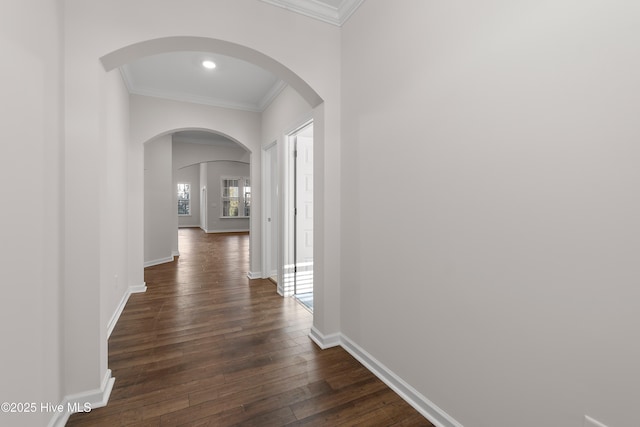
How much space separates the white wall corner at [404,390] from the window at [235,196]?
10.6 meters

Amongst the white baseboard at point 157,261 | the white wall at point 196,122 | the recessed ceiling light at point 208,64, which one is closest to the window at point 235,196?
the white baseboard at point 157,261

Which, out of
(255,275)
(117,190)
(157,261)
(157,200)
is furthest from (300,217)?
(157,261)

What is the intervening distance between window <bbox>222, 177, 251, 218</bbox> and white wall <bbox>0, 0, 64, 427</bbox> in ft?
→ 35.2

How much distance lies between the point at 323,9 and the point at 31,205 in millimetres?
2441

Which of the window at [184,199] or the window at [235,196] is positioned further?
the window at [184,199]

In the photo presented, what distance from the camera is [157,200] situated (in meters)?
5.66

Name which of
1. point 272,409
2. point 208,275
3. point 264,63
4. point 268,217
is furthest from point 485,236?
point 208,275

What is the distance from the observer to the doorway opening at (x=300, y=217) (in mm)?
3742

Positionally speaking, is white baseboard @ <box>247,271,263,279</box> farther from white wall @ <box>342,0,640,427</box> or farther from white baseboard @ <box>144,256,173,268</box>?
white wall @ <box>342,0,640,427</box>

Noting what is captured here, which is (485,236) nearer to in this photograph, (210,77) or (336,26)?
(336,26)

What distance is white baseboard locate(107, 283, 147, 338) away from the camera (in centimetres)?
276

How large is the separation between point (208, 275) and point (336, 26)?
4.23m

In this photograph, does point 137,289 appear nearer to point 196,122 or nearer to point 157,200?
point 157,200

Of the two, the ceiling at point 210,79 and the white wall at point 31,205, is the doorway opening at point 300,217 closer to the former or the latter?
the ceiling at point 210,79
